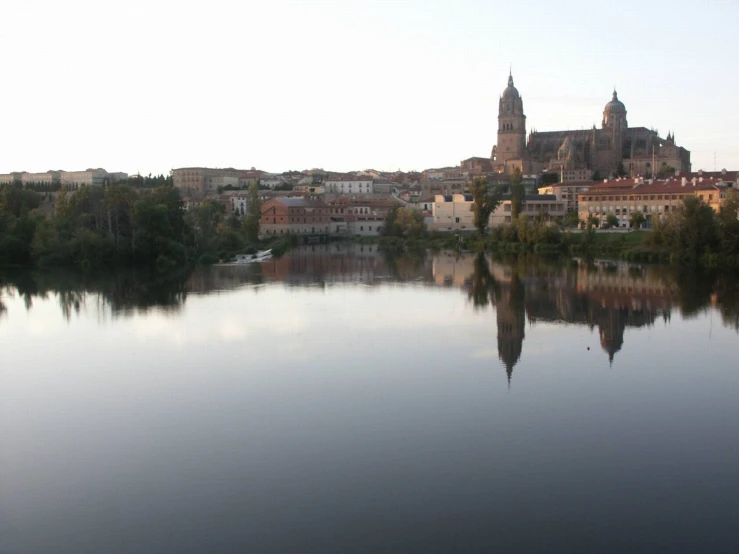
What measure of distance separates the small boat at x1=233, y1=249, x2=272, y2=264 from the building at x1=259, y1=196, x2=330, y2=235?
8835mm

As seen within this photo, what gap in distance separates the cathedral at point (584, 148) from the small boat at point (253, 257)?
26543mm

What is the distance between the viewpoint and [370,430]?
7.32 meters

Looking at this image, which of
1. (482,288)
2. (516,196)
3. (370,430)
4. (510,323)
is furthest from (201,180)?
(370,430)

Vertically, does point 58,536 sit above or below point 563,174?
below

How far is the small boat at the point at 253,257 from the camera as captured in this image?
27.1m

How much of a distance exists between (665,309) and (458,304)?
3.89 meters

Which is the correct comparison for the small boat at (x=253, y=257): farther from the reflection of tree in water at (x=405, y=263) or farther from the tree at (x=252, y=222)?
the reflection of tree in water at (x=405, y=263)

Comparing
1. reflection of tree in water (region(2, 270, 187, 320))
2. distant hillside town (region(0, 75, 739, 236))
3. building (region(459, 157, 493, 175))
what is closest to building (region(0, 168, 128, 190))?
distant hillside town (region(0, 75, 739, 236))

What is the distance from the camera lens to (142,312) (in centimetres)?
1461

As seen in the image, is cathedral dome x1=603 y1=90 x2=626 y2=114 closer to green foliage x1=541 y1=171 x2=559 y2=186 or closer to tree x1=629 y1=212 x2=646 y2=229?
green foliage x1=541 y1=171 x2=559 y2=186

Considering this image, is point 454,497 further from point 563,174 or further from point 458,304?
point 563,174

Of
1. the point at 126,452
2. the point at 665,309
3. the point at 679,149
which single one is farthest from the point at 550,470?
the point at 679,149

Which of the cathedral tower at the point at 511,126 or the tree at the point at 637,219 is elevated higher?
the cathedral tower at the point at 511,126

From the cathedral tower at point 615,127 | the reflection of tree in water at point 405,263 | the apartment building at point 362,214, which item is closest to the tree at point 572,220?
the reflection of tree in water at point 405,263
